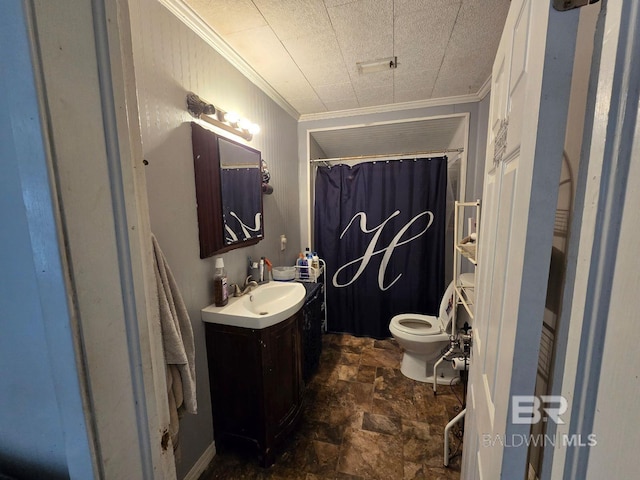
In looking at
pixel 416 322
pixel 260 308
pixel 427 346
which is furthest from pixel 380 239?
pixel 260 308

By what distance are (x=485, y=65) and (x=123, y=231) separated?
2.33 m

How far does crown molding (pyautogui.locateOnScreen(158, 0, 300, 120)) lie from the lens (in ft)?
3.94

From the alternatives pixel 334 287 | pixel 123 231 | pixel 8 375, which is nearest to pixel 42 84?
pixel 123 231

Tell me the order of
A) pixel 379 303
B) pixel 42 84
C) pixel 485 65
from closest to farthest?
1. pixel 42 84
2. pixel 485 65
3. pixel 379 303

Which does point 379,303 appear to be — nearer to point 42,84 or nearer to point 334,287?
point 334,287

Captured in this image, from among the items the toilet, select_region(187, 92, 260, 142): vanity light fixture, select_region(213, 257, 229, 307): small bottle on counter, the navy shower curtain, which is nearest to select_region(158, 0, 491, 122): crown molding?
select_region(187, 92, 260, 142): vanity light fixture

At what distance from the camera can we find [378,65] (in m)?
1.74

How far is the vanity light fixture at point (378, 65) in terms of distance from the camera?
169 centimetres

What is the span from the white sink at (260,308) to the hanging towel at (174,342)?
11.8 inches

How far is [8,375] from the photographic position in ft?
1.79

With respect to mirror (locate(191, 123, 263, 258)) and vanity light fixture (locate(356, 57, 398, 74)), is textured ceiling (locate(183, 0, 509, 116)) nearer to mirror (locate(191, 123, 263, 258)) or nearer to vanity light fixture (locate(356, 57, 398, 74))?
vanity light fixture (locate(356, 57, 398, 74))

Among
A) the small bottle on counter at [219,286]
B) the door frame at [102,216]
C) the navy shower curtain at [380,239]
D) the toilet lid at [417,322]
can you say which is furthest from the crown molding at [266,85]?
the toilet lid at [417,322]

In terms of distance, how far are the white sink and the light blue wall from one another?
830mm

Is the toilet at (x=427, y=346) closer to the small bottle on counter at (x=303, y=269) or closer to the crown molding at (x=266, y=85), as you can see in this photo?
the small bottle on counter at (x=303, y=269)
